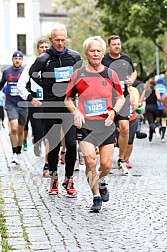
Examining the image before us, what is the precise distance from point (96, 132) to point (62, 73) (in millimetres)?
1341

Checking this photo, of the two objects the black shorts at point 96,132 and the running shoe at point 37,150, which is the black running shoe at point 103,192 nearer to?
the black shorts at point 96,132

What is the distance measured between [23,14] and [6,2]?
9.34ft

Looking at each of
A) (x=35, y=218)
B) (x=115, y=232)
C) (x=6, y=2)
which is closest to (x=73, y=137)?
(x=35, y=218)

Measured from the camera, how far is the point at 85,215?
734 cm

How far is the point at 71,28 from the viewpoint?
5297cm

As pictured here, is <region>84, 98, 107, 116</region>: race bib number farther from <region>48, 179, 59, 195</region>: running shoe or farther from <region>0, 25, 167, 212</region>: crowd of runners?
<region>48, 179, 59, 195</region>: running shoe

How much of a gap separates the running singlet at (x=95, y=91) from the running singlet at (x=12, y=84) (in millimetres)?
4757

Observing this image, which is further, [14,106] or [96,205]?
[14,106]

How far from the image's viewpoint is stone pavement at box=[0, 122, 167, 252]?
5984mm

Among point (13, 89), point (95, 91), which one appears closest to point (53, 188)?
point (95, 91)

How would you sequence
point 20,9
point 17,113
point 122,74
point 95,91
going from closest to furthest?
point 95,91 → point 122,74 → point 17,113 → point 20,9

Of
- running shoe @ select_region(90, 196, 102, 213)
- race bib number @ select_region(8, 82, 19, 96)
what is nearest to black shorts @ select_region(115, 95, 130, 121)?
race bib number @ select_region(8, 82, 19, 96)

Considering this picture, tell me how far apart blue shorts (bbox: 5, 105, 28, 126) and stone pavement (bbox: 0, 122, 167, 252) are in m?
1.19

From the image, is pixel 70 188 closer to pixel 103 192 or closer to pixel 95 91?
pixel 103 192
